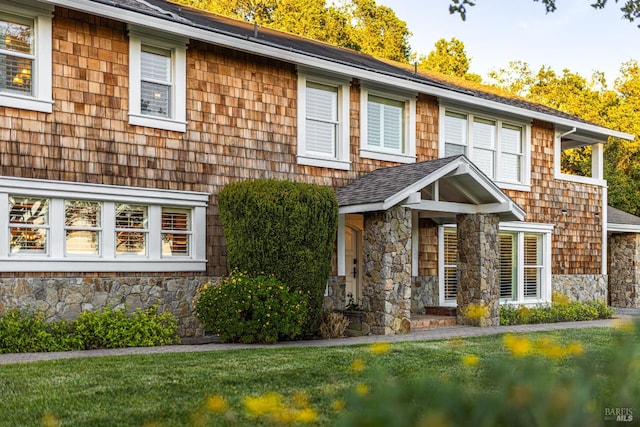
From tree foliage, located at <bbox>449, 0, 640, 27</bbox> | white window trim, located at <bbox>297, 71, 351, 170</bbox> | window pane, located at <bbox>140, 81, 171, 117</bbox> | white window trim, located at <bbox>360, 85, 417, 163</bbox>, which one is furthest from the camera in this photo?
white window trim, located at <bbox>360, 85, 417, 163</bbox>

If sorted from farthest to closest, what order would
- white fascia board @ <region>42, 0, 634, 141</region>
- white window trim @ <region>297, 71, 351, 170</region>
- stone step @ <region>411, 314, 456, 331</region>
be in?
white window trim @ <region>297, 71, 351, 170</region> → stone step @ <region>411, 314, 456, 331</region> → white fascia board @ <region>42, 0, 634, 141</region>

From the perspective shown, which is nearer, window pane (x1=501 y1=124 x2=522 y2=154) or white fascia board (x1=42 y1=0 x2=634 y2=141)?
white fascia board (x1=42 y1=0 x2=634 y2=141)

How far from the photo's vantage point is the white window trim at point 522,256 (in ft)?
51.5

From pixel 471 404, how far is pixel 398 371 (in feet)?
19.3

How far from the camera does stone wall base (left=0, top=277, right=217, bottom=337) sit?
1009 cm

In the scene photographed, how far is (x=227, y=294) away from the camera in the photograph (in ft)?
34.2

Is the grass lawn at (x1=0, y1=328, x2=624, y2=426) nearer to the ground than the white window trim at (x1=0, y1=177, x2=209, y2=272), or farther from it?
nearer to the ground

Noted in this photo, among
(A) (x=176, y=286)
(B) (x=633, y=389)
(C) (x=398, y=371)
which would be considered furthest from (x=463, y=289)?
(B) (x=633, y=389)

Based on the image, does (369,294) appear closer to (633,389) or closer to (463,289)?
(463,289)

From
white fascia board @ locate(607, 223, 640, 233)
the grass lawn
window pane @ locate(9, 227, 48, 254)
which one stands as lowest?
the grass lawn

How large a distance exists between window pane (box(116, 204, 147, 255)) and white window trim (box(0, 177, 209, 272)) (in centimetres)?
11

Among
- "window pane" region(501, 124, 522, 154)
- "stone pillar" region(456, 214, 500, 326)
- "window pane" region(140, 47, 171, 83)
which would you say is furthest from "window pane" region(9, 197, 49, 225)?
"window pane" region(501, 124, 522, 154)

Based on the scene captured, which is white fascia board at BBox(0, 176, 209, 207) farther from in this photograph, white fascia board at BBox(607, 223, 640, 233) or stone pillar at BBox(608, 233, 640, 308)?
stone pillar at BBox(608, 233, 640, 308)

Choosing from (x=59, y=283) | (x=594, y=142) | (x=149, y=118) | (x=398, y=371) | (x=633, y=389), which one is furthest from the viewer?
(x=594, y=142)
